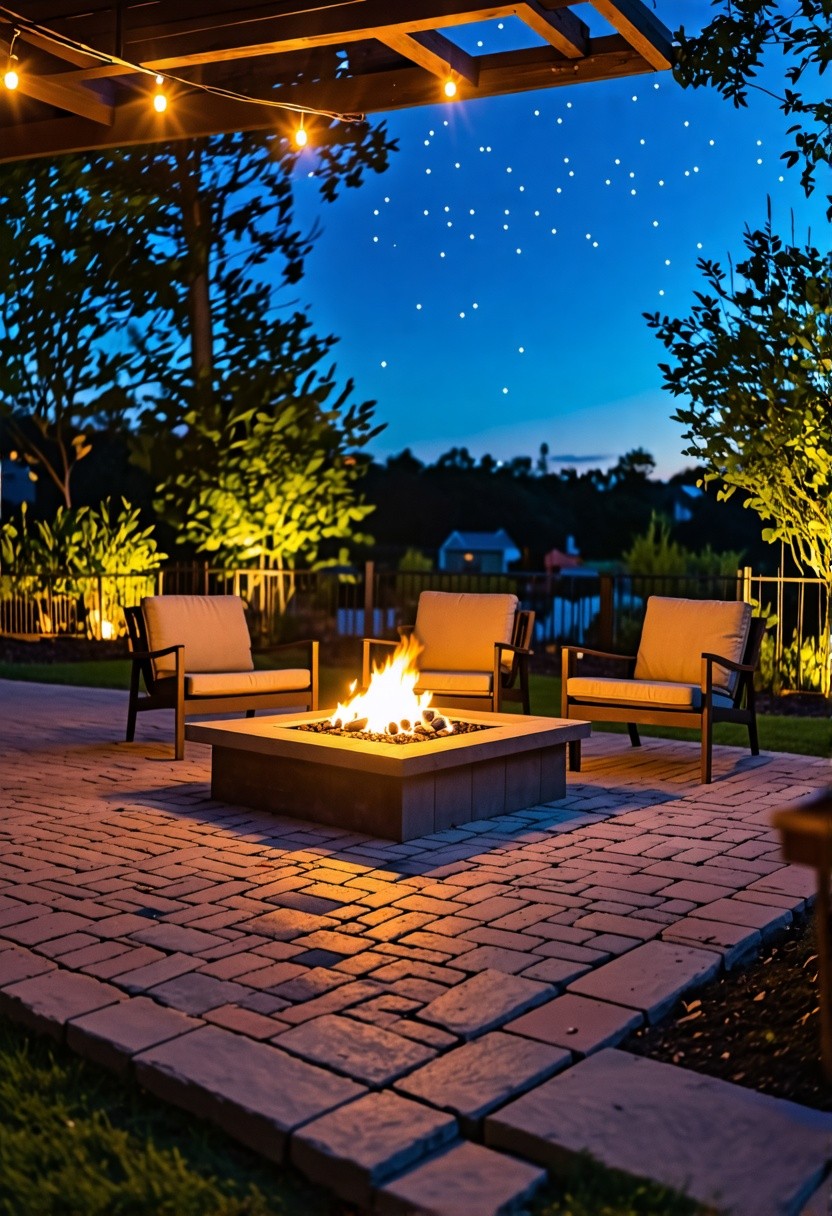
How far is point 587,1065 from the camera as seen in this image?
99.7 inches

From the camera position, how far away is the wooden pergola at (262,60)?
4.67 metres

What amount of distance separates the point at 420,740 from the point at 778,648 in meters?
5.91

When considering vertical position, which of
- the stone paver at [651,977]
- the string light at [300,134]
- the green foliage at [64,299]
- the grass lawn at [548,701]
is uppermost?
the green foliage at [64,299]

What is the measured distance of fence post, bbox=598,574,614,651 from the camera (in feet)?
23.8

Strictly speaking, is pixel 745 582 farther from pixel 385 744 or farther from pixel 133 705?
pixel 385 744

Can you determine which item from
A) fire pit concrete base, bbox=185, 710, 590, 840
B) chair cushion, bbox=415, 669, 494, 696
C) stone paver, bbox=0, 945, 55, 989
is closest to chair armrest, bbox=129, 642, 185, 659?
fire pit concrete base, bbox=185, 710, 590, 840

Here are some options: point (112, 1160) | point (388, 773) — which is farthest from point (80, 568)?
point (112, 1160)

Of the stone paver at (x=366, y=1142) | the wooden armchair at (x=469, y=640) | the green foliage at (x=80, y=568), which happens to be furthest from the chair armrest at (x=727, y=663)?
the green foliage at (x=80, y=568)

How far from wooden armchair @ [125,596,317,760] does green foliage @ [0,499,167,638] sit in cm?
809

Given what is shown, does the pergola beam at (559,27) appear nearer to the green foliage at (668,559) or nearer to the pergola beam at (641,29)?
the pergola beam at (641,29)

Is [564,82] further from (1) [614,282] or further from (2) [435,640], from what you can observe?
(1) [614,282]

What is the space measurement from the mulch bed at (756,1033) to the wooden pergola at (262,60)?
353cm

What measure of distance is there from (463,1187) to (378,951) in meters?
1.24

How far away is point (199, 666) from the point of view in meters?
6.84
